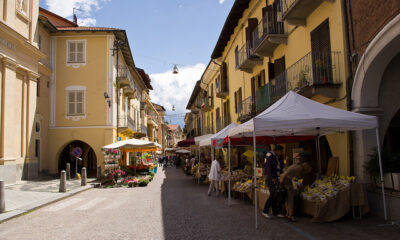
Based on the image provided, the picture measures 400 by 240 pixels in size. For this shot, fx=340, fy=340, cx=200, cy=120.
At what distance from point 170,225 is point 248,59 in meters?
11.3

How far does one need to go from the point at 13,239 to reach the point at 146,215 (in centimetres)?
325

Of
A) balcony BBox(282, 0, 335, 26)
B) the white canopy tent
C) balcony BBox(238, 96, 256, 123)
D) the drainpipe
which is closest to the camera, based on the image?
the white canopy tent

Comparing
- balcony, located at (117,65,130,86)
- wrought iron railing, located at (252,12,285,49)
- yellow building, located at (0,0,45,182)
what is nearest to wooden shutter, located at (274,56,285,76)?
wrought iron railing, located at (252,12,285,49)

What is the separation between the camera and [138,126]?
39938 millimetres

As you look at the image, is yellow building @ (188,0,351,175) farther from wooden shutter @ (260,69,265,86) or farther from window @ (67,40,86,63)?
window @ (67,40,86,63)

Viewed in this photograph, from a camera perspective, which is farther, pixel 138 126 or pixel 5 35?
pixel 138 126

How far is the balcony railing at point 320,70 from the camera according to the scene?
32.2ft

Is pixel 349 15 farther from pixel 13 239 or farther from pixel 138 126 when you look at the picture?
pixel 138 126

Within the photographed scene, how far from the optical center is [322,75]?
398 inches

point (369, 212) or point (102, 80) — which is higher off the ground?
point (102, 80)

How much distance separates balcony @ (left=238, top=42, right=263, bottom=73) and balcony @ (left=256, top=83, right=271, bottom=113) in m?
2.07

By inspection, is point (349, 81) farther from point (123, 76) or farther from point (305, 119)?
point (123, 76)

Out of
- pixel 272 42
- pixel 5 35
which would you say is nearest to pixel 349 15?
pixel 272 42

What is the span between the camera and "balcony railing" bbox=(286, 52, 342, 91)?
9812 mm
